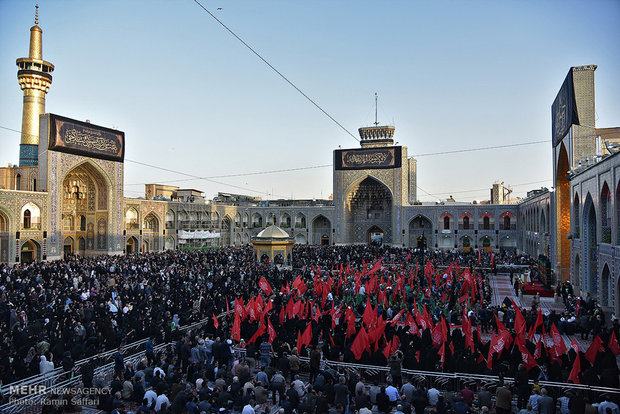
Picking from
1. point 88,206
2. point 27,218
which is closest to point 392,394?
point 27,218

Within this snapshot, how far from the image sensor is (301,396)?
7.11 meters

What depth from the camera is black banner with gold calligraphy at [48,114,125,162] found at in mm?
27391

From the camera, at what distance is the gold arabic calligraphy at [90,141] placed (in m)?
28.5

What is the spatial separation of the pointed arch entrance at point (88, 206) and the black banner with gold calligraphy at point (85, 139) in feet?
5.14

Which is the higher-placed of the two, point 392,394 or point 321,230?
point 321,230

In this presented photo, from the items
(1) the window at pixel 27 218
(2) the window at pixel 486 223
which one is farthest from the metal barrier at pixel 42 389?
(2) the window at pixel 486 223

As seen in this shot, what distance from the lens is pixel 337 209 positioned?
4088 centimetres

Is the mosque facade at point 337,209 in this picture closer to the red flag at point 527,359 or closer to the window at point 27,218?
the window at point 27,218

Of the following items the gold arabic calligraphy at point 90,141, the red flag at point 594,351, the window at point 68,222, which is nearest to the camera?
the red flag at point 594,351

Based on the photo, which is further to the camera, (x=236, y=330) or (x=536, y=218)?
(x=536, y=218)

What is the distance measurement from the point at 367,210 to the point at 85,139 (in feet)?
81.1

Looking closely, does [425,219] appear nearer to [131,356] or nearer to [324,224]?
[324,224]

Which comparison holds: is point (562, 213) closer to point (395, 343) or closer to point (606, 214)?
point (606, 214)

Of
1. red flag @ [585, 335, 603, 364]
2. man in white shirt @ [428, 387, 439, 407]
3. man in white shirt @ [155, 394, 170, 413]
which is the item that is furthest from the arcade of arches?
man in white shirt @ [155, 394, 170, 413]
